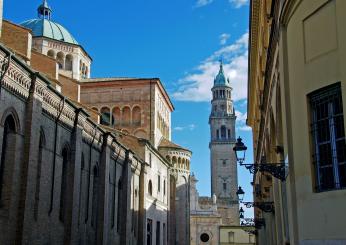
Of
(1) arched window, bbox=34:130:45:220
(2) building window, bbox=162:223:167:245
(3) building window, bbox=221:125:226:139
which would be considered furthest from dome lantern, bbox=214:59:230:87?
(1) arched window, bbox=34:130:45:220

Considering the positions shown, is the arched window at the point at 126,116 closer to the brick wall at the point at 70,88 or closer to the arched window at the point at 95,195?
the brick wall at the point at 70,88

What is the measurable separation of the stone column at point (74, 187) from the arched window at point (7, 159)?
16.3ft

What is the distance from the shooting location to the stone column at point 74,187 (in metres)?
19.7

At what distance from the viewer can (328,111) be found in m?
8.25

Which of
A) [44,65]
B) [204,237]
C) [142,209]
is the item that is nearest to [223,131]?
[204,237]

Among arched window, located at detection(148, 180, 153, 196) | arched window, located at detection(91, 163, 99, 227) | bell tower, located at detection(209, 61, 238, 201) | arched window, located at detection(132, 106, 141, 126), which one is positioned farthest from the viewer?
bell tower, located at detection(209, 61, 238, 201)

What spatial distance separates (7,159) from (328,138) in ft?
34.3

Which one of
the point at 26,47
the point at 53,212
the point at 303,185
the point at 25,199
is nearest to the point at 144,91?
the point at 26,47

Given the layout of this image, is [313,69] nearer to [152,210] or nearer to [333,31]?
[333,31]

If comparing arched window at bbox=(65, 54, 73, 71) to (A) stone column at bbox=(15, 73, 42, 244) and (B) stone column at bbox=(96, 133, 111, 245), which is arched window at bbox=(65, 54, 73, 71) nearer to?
(B) stone column at bbox=(96, 133, 111, 245)

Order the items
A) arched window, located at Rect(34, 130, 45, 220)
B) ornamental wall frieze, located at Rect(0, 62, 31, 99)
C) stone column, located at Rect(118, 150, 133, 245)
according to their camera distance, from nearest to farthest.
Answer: ornamental wall frieze, located at Rect(0, 62, 31, 99) < arched window, located at Rect(34, 130, 45, 220) < stone column, located at Rect(118, 150, 133, 245)

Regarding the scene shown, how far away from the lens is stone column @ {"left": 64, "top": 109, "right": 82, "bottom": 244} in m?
19.7

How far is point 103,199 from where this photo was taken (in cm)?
2459

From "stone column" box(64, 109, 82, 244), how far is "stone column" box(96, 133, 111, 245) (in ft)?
11.9
